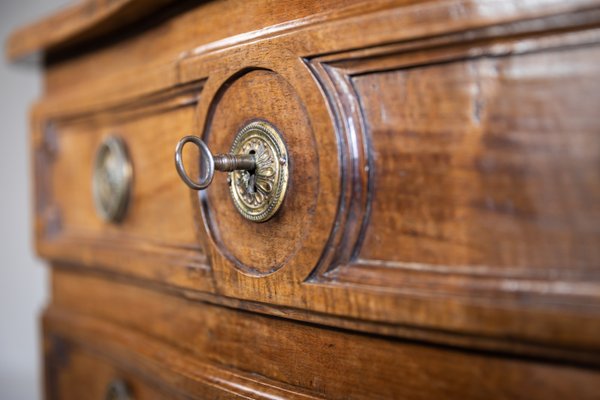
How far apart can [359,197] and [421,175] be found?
44 millimetres

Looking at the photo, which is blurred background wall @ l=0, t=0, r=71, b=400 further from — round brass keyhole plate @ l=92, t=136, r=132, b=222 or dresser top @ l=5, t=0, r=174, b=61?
round brass keyhole plate @ l=92, t=136, r=132, b=222

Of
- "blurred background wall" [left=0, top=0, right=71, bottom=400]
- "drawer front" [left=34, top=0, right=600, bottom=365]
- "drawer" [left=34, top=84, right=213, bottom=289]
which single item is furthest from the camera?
"blurred background wall" [left=0, top=0, right=71, bottom=400]

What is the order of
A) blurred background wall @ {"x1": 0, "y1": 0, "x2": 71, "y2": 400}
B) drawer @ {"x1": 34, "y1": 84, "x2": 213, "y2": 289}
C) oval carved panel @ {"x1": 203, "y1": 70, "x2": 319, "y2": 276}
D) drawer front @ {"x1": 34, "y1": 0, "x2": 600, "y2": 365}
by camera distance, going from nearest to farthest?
drawer front @ {"x1": 34, "y1": 0, "x2": 600, "y2": 365} → oval carved panel @ {"x1": 203, "y1": 70, "x2": 319, "y2": 276} → drawer @ {"x1": 34, "y1": 84, "x2": 213, "y2": 289} → blurred background wall @ {"x1": 0, "y1": 0, "x2": 71, "y2": 400}

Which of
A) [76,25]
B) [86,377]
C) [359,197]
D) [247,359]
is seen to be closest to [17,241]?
[86,377]

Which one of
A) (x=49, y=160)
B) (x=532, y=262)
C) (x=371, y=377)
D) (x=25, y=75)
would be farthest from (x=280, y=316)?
(x=25, y=75)

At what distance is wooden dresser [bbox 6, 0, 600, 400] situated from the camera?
28cm

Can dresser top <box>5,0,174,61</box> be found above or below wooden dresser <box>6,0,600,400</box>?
above

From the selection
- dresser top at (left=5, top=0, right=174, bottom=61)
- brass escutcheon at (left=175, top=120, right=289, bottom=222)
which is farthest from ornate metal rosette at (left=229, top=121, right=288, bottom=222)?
dresser top at (left=5, top=0, right=174, bottom=61)

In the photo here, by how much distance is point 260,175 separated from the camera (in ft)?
1.32

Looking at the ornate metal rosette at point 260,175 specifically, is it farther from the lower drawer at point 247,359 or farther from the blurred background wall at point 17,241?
the blurred background wall at point 17,241

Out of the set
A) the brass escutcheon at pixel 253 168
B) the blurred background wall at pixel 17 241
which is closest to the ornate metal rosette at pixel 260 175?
the brass escutcheon at pixel 253 168

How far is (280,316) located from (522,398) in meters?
0.17

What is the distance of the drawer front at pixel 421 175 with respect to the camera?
28cm

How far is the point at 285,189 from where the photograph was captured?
15.2 inches
